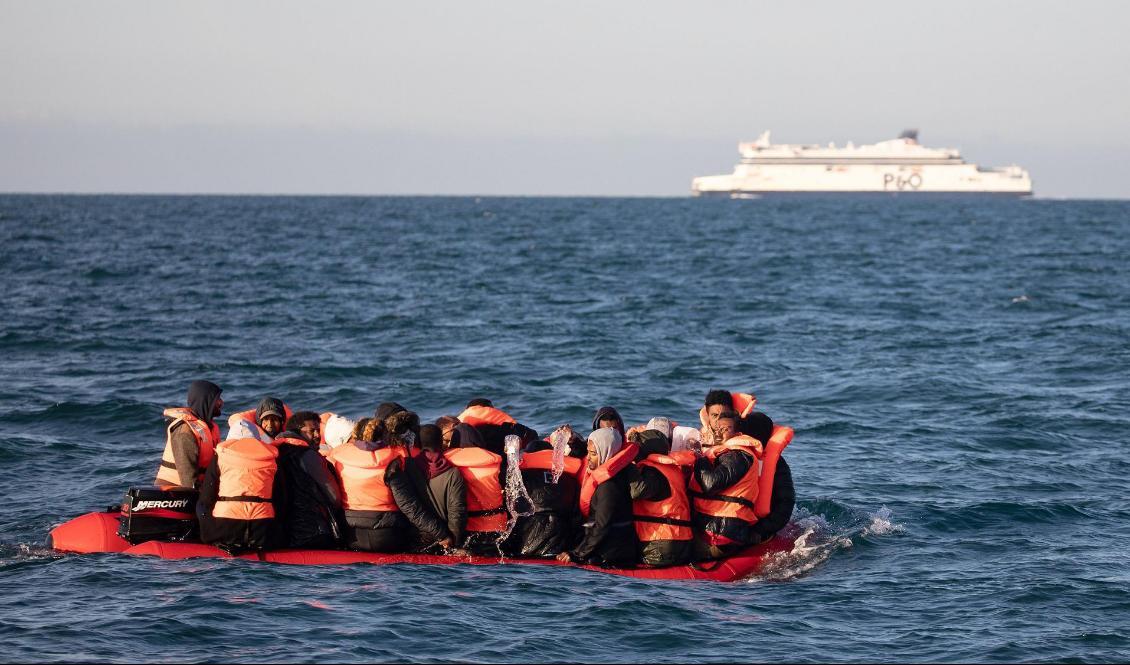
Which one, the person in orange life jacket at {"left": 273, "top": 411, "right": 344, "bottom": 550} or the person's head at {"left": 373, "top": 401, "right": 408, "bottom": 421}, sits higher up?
the person's head at {"left": 373, "top": 401, "right": 408, "bottom": 421}

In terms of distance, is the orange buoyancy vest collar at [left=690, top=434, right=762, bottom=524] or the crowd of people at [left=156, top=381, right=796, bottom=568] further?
the orange buoyancy vest collar at [left=690, top=434, right=762, bottom=524]

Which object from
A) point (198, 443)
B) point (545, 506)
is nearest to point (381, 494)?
point (545, 506)

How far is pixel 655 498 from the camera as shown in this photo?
10.7 meters

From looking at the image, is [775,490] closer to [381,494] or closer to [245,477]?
[381,494]

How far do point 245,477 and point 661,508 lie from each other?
3.59m

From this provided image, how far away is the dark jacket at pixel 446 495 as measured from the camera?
10.5 m

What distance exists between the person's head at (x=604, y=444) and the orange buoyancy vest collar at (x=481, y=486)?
0.83 metres

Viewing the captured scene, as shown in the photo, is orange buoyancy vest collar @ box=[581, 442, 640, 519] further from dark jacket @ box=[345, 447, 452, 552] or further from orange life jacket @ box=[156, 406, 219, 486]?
orange life jacket @ box=[156, 406, 219, 486]

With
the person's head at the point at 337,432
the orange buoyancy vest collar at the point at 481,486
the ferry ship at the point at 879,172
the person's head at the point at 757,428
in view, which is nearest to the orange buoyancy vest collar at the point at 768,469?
the person's head at the point at 757,428

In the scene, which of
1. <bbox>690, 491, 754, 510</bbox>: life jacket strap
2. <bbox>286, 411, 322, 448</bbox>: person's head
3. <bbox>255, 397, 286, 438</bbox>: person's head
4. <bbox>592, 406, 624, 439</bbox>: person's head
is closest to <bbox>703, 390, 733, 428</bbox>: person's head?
<bbox>690, 491, 754, 510</bbox>: life jacket strap

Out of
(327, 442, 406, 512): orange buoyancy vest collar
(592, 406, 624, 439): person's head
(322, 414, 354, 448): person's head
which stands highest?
(592, 406, 624, 439): person's head

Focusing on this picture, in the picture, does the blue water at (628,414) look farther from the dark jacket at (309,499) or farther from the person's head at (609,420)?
the person's head at (609,420)

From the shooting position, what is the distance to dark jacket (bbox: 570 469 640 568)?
10.6 m

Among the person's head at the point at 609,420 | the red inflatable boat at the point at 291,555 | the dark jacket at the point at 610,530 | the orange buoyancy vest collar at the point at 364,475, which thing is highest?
the person's head at the point at 609,420
